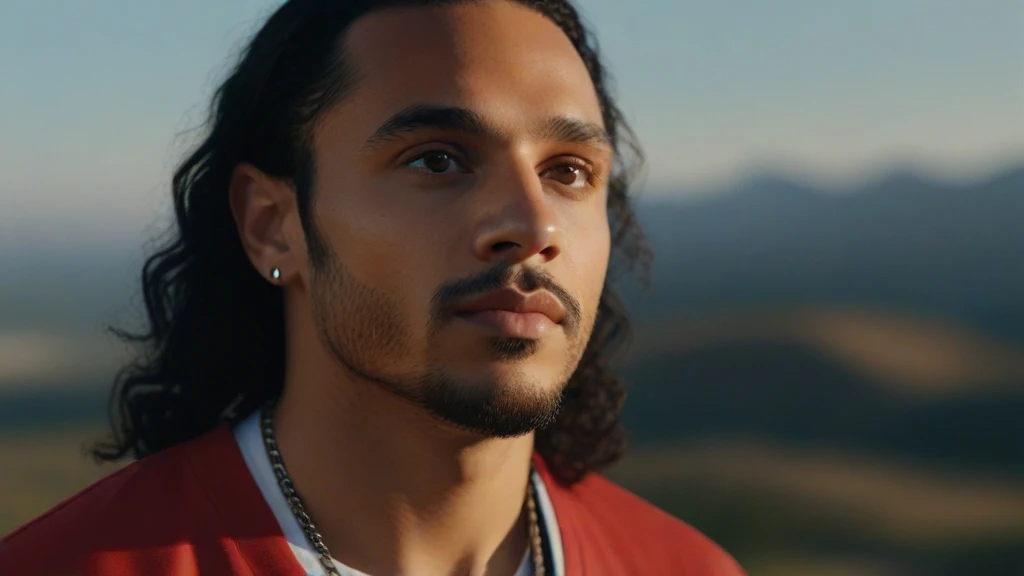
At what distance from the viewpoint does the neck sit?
2.67 metres

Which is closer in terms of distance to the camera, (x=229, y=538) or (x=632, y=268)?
(x=229, y=538)

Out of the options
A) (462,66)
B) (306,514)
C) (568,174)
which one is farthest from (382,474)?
(462,66)

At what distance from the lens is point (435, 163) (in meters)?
2.60

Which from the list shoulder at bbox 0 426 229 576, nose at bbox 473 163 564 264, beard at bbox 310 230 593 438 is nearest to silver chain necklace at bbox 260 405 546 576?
shoulder at bbox 0 426 229 576

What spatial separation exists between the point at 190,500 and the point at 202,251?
76cm

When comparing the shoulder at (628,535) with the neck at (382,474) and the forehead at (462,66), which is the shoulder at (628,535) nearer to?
the neck at (382,474)

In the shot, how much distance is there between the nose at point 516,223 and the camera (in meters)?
2.48

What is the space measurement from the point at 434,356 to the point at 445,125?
517mm

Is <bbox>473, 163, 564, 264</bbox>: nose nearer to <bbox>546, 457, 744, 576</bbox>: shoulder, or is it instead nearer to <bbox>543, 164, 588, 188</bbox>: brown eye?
<bbox>543, 164, 588, 188</bbox>: brown eye

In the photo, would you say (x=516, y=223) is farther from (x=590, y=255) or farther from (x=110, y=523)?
(x=110, y=523)

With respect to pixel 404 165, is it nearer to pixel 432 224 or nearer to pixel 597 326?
pixel 432 224

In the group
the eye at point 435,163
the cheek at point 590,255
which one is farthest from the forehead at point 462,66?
the cheek at point 590,255

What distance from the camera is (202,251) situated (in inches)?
123

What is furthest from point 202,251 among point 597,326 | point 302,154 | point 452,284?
point 597,326
